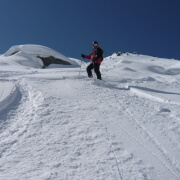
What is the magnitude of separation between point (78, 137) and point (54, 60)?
1899 cm

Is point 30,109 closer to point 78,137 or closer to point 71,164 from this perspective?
point 78,137

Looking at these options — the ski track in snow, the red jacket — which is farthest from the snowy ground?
the red jacket

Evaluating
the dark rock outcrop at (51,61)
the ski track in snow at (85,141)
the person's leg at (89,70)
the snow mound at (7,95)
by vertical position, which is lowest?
the ski track in snow at (85,141)

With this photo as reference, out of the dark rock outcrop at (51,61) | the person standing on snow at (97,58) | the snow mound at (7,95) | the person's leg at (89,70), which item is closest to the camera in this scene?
the snow mound at (7,95)

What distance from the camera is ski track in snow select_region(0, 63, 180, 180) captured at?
3.35 meters

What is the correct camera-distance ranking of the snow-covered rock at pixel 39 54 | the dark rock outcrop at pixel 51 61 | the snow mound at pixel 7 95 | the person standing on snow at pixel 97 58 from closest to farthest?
the snow mound at pixel 7 95
the person standing on snow at pixel 97 58
the snow-covered rock at pixel 39 54
the dark rock outcrop at pixel 51 61

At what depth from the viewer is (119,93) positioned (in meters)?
8.24

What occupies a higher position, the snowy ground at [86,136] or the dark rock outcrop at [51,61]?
the dark rock outcrop at [51,61]

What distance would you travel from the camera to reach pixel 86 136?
14.4ft

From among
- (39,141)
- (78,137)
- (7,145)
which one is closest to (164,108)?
(78,137)

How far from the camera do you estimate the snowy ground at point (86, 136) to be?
133 inches

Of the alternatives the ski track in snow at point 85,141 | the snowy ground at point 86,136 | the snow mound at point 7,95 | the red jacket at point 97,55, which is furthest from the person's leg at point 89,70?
the ski track in snow at point 85,141

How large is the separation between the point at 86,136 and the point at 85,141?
0.64 ft

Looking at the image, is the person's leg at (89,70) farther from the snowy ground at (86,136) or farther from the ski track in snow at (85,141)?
the ski track in snow at (85,141)
